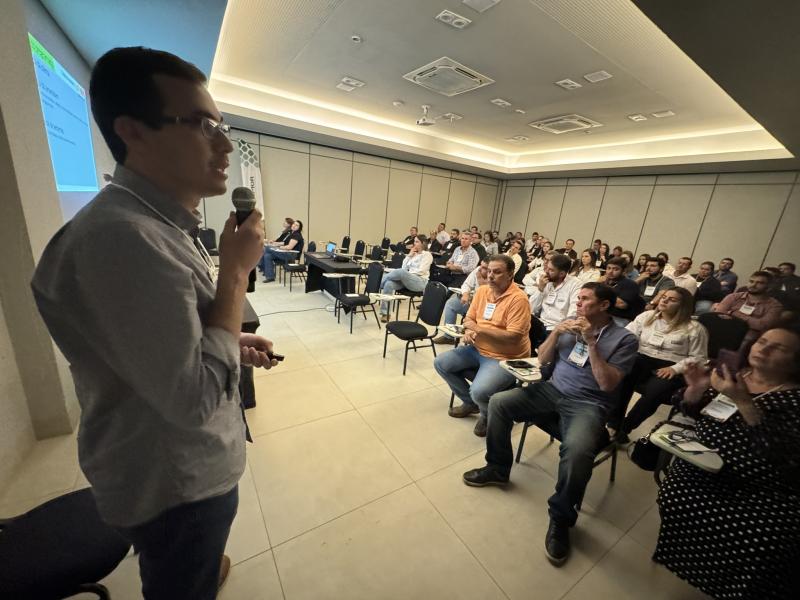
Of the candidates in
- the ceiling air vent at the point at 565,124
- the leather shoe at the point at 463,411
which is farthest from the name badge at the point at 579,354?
the ceiling air vent at the point at 565,124

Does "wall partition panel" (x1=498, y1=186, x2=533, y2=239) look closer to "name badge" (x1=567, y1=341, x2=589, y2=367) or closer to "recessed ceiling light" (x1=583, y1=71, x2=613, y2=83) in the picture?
"recessed ceiling light" (x1=583, y1=71, x2=613, y2=83)

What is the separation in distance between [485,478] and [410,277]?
3.34 m

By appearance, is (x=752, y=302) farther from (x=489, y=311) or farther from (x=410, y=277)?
(x=410, y=277)

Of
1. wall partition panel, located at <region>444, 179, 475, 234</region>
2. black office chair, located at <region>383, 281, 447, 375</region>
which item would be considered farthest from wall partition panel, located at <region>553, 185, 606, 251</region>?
black office chair, located at <region>383, 281, 447, 375</region>

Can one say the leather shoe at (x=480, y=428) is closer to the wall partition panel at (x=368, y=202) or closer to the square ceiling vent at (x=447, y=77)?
the square ceiling vent at (x=447, y=77)

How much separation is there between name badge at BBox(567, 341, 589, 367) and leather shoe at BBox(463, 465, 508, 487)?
90cm

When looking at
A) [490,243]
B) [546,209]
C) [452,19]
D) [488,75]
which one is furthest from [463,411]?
[546,209]

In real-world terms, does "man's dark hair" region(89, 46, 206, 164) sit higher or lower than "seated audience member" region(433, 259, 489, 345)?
higher

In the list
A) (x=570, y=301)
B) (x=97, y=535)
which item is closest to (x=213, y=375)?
(x=97, y=535)

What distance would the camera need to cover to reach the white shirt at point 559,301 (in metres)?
3.38

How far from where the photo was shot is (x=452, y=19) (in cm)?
336

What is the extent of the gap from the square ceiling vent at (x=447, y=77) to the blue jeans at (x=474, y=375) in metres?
Answer: 4.06

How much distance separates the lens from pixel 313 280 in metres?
6.14

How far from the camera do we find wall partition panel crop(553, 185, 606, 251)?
9570 mm
